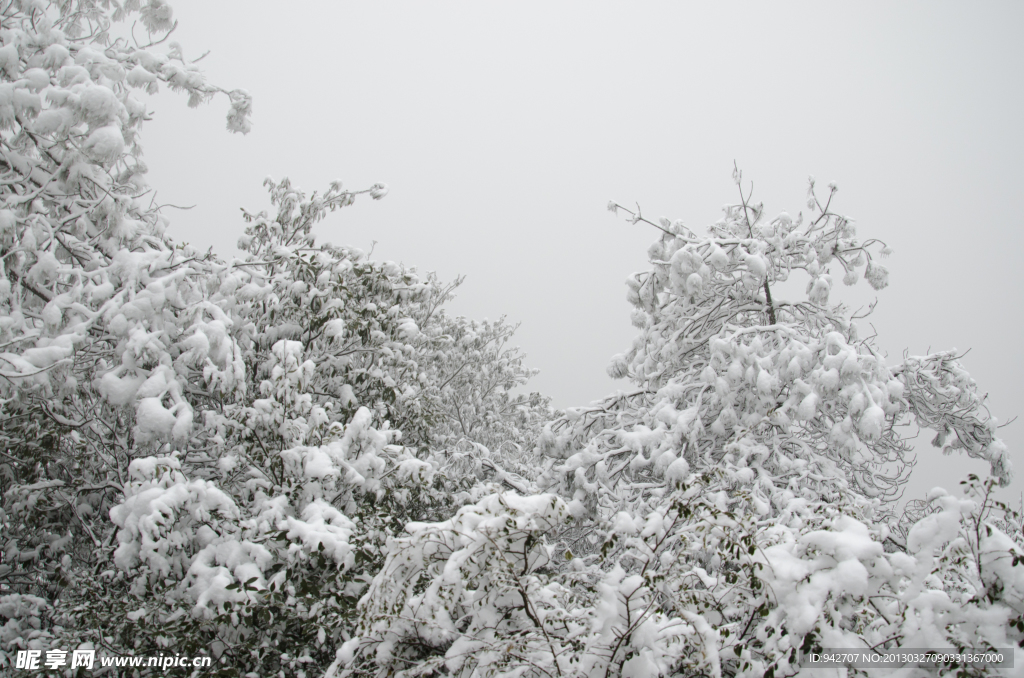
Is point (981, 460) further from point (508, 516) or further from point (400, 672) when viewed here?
point (400, 672)

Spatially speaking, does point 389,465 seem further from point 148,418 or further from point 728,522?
point 728,522

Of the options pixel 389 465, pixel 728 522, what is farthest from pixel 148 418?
pixel 728 522

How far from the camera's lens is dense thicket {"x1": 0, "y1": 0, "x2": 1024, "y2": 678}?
201cm

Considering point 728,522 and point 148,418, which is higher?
point 148,418

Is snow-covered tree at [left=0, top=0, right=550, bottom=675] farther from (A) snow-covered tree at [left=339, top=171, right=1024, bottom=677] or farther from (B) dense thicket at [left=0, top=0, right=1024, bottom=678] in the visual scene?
(A) snow-covered tree at [left=339, top=171, right=1024, bottom=677]

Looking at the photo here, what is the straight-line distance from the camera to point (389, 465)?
14.6ft

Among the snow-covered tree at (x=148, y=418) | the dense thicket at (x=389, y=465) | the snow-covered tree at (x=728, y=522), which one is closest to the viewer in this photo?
the snow-covered tree at (x=728, y=522)

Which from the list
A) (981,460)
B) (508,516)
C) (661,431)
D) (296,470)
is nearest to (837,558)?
(508,516)

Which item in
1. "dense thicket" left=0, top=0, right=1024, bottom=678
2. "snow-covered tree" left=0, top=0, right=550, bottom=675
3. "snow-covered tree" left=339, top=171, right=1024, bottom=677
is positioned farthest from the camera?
"snow-covered tree" left=0, top=0, right=550, bottom=675

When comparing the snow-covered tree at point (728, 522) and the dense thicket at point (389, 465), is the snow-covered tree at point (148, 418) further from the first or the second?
the snow-covered tree at point (728, 522)

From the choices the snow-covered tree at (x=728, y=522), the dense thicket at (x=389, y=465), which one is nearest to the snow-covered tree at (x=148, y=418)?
the dense thicket at (x=389, y=465)

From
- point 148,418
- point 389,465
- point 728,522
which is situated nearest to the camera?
point 728,522

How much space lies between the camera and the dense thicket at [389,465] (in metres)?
2.01

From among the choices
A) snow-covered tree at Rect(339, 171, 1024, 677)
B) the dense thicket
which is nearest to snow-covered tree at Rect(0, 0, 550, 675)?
the dense thicket
